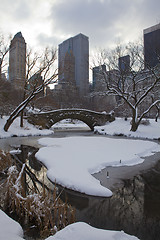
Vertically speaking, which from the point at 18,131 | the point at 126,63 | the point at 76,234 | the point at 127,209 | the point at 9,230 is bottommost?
the point at 127,209

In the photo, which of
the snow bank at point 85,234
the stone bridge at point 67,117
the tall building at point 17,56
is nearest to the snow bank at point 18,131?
the stone bridge at point 67,117

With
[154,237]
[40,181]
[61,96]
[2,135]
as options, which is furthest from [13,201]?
[61,96]

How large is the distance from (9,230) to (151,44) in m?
20.2

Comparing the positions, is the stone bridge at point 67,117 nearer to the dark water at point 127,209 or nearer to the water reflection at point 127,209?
the dark water at point 127,209

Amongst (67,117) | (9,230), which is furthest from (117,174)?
(67,117)

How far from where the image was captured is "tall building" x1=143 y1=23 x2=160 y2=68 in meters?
16.5

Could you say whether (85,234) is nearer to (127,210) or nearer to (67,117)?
(127,210)

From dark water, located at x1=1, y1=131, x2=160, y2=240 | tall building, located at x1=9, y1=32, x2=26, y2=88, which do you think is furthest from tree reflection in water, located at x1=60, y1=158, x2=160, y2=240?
tall building, located at x1=9, y1=32, x2=26, y2=88

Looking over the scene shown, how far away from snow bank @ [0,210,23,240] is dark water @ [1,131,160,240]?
139 centimetres

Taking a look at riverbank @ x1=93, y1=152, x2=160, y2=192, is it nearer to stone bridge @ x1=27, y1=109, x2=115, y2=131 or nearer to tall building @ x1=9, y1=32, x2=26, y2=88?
tall building @ x1=9, y1=32, x2=26, y2=88

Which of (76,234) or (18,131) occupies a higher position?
(18,131)

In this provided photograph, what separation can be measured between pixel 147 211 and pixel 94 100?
6213 centimetres

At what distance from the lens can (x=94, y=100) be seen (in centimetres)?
6512

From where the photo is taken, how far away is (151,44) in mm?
17641
